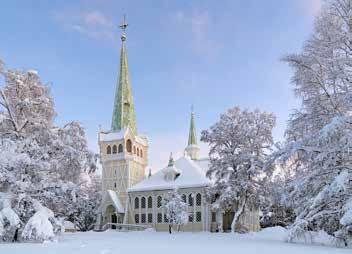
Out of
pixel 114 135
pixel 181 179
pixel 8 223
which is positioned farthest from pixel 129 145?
pixel 8 223

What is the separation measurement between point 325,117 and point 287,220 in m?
31.0

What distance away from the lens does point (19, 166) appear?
19.2m

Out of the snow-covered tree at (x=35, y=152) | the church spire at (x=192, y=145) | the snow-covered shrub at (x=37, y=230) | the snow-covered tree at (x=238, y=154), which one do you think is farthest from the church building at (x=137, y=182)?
the snow-covered shrub at (x=37, y=230)

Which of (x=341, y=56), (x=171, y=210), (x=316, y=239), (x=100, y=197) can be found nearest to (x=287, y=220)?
(x=171, y=210)

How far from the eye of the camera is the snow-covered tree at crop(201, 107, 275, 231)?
33.8m

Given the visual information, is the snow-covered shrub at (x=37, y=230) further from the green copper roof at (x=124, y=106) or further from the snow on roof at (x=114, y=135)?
the green copper roof at (x=124, y=106)

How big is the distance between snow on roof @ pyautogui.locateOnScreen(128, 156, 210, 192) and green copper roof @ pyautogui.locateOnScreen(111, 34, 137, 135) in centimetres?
883

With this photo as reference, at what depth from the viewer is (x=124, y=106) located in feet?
192

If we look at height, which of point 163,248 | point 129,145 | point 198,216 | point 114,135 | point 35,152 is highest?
point 114,135

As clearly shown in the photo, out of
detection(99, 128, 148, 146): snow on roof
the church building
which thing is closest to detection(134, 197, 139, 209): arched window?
the church building

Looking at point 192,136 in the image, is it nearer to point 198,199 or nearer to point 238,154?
point 198,199

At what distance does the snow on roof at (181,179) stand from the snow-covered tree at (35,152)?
25340 millimetres

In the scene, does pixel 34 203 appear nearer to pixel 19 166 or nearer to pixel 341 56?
pixel 19 166

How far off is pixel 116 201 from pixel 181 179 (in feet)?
28.7
